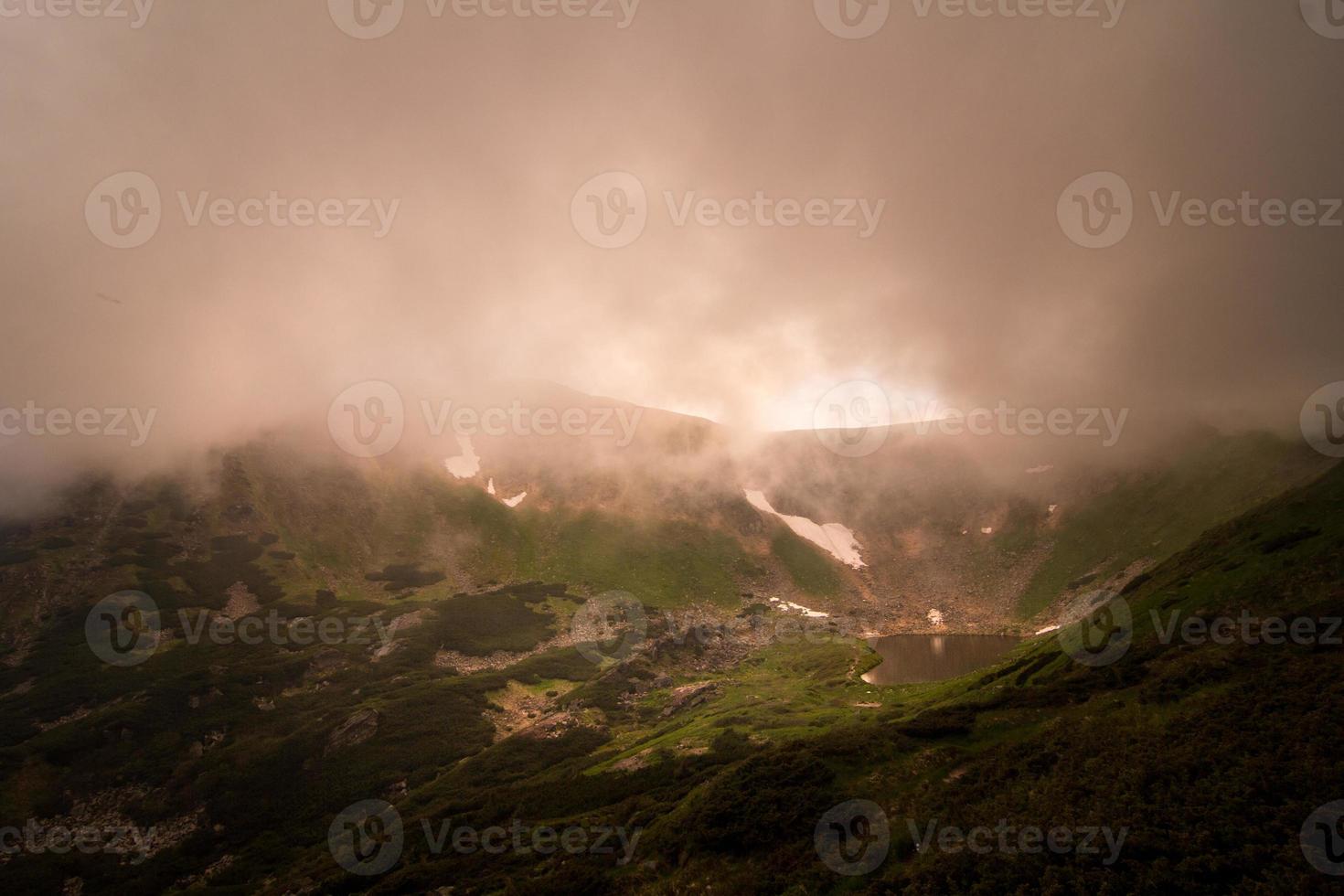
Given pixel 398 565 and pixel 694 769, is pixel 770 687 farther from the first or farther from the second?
pixel 398 565

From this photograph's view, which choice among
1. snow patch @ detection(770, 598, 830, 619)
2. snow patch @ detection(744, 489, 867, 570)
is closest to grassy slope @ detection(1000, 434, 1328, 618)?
snow patch @ detection(770, 598, 830, 619)

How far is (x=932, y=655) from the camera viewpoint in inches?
3979

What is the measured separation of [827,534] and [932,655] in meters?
85.5

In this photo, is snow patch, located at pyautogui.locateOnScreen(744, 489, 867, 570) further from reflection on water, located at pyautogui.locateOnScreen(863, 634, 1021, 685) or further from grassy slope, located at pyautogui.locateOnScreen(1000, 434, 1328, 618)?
grassy slope, located at pyautogui.locateOnScreen(1000, 434, 1328, 618)

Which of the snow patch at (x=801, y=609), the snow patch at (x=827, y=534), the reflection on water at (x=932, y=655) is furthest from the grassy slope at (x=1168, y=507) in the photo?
the snow patch at (x=827, y=534)

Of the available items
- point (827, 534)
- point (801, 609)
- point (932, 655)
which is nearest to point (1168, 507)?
point (932, 655)

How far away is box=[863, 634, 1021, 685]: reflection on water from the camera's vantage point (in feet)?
279

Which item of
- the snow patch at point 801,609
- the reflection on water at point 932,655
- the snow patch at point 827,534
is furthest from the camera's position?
the snow patch at point 827,534

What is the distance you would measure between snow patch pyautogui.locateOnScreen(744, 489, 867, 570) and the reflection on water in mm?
49482

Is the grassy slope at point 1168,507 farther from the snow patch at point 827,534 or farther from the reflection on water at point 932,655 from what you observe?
the snow patch at point 827,534

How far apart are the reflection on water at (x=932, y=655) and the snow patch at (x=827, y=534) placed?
49.5m

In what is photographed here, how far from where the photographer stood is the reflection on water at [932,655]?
8519 centimetres

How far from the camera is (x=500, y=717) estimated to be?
84.6 m

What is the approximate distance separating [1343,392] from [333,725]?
→ 22336 cm
